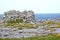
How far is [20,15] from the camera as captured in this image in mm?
69062

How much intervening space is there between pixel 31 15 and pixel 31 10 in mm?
3067

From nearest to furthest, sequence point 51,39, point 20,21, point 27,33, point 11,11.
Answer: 1. point 51,39
2. point 27,33
3. point 20,21
4. point 11,11

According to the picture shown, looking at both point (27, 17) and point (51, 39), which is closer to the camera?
point (51, 39)

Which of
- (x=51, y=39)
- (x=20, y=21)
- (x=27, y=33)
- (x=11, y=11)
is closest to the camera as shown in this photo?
(x=51, y=39)

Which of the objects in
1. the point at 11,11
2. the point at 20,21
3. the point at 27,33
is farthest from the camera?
the point at 11,11

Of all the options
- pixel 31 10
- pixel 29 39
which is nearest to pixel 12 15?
pixel 31 10

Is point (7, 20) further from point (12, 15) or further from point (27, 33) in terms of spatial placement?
point (27, 33)

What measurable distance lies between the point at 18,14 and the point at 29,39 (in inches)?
1416

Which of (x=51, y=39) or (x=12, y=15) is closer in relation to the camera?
(x=51, y=39)

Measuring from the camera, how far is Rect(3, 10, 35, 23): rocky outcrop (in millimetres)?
67669

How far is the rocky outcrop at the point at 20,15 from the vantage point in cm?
6767

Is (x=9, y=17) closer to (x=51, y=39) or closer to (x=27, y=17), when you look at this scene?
(x=27, y=17)

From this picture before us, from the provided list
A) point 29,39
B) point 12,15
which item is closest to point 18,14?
point 12,15

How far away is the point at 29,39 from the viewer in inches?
1318
